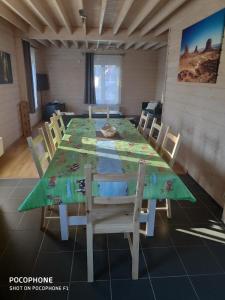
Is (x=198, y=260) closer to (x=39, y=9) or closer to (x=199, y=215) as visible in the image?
(x=199, y=215)

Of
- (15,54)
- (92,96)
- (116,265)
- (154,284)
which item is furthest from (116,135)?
(92,96)

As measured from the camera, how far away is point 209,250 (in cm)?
188

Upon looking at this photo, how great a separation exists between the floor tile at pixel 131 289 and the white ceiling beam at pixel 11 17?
4.09m

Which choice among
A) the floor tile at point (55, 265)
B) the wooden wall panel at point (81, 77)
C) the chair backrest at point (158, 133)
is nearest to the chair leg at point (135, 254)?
the floor tile at point (55, 265)

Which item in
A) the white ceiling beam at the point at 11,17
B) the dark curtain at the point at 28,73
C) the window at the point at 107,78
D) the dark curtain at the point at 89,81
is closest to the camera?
the white ceiling beam at the point at 11,17

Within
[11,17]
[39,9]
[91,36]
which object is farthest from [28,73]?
[39,9]

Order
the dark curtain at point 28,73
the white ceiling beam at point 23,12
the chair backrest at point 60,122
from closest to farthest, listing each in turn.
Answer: the chair backrest at point 60,122, the white ceiling beam at point 23,12, the dark curtain at point 28,73

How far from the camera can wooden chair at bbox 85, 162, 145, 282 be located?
1269 mm

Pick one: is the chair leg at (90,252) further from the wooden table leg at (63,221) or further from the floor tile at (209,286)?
the floor tile at (209,286)

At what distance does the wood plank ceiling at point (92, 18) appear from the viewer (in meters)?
3.37

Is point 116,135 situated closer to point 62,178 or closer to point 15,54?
point 62,178

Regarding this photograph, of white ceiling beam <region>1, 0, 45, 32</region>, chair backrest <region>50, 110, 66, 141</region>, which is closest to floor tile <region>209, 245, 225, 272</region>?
chair backrest <region>50, 110, 66, 141</region>

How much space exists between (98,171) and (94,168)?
67 millimetres

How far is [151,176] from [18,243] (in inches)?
52.0
